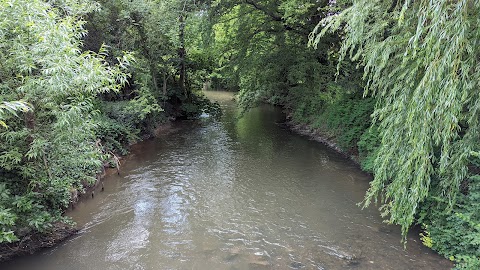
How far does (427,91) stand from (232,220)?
400 centimetres

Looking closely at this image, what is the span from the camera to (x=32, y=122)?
4.37 meters

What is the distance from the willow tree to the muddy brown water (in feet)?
4.06

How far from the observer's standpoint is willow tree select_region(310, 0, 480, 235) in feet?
10.6

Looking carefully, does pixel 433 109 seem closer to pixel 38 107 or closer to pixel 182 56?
pixel 38 107

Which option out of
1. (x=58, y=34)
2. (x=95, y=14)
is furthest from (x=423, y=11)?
(x=95, y=14)

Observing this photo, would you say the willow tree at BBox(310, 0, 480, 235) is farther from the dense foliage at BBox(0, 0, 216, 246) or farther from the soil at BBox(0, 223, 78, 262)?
the soil at BBox(0, 223, 78, 262)


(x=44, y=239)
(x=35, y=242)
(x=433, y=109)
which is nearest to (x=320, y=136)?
(x=433, y=109)

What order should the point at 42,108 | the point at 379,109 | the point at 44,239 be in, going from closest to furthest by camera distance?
the point at 42,108 → the point at 44,239 → the point at 379,109

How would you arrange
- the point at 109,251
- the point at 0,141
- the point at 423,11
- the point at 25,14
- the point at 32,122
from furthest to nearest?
the point at 109,251 < the point at 32,122 < the point at 0,141 < the point at 25,14 < the point at 423,11

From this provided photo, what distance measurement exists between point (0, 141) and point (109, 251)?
225cm

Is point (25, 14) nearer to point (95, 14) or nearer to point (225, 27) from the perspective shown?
point (95, 14)

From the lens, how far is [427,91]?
134 inches

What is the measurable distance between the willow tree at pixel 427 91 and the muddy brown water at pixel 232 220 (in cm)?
124

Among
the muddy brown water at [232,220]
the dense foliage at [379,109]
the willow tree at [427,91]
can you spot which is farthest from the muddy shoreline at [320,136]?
the willow tree at [427,91]
